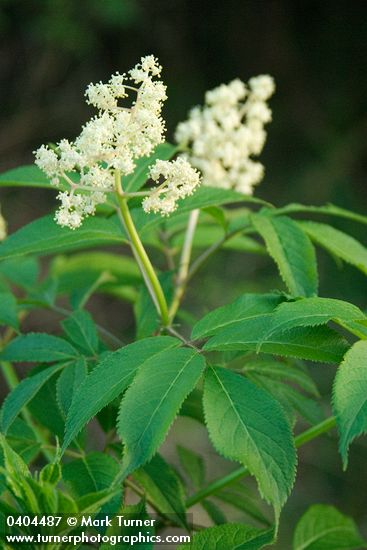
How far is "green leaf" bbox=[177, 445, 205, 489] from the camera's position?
161cm

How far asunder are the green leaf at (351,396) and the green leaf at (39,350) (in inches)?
20.8

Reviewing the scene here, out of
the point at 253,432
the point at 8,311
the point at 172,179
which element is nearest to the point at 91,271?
the point at 8,311

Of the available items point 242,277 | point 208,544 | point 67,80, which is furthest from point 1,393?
point 208,544

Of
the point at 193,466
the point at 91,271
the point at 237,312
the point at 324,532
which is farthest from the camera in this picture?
the point at 91,271

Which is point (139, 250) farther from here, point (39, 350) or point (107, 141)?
point (39, 350)

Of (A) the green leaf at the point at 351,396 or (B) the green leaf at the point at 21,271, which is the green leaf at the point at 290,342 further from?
(B) the green leaf at the point at 21,271

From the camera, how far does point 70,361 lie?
4.24 feet

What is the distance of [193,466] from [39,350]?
50 cm

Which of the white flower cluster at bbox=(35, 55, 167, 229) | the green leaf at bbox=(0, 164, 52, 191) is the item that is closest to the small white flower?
the white flower cluster at bbox=(35, 55, 167, 229)

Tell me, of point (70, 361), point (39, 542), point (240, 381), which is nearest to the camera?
point (39, 542)

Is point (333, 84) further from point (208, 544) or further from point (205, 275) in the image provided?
point (208, 544)

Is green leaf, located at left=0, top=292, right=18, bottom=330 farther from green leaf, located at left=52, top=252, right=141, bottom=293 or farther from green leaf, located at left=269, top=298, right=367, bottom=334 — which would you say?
green leaf, located at left=269, top=298, right=367, bottom=334

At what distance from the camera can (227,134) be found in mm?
1866

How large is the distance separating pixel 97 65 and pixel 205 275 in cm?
235
